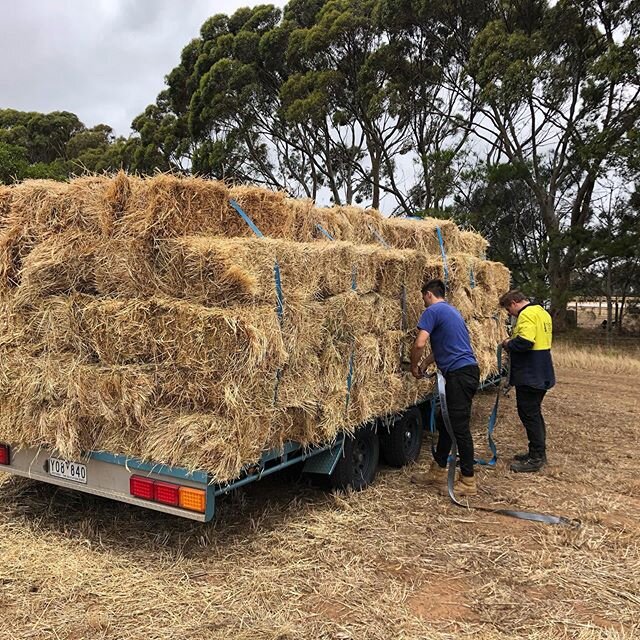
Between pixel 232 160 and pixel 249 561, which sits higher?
pixel 232 160

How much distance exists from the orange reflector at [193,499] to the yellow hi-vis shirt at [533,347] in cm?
417

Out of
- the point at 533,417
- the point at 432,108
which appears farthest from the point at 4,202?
the point at 432,108

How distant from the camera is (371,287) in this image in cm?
563

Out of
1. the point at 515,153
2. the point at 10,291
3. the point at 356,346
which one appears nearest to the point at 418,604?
the point at 356,346

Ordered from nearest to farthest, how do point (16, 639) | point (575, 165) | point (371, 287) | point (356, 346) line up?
point (16, 639) < point (356, 346) < point (371, 287) < point (575, 165)

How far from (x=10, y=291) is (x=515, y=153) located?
20.9 metres

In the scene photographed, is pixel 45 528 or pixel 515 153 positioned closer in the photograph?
pixel 45 528

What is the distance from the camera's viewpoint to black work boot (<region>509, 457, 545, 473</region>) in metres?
6.59

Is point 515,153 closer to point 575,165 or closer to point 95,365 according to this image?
point 575,165

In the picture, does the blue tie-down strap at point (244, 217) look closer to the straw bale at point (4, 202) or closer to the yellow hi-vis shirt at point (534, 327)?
the straw bale at point (4, 202)

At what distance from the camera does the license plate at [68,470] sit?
436 cm

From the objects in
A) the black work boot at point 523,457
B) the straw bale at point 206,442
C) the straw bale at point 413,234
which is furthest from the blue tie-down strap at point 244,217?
the black work boot at point 523,457

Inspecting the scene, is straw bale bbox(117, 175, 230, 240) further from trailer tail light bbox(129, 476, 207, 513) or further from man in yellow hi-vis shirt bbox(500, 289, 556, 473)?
man in yellow hi-vis shirt bbox(500, 289, 556, 473)

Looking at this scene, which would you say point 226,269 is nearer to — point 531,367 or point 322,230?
point 322,230
